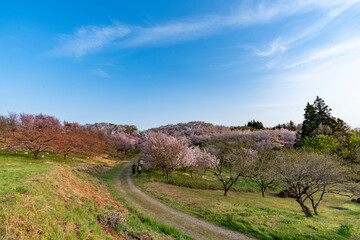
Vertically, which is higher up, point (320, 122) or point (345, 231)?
point (320, 122)

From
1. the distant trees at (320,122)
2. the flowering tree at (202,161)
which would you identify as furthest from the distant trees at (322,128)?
the flowering tree at (202,161)

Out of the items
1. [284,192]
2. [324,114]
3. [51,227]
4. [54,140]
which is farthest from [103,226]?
[324,114]

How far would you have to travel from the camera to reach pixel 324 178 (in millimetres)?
16797

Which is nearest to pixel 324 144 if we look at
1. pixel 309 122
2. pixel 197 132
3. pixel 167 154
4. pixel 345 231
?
pixel 309 122

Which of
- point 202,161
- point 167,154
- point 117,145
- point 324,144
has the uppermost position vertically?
point 324,144

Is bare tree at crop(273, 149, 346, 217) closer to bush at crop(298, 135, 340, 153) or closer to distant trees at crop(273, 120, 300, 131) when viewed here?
bush at crop(298, 135, 340, 153)

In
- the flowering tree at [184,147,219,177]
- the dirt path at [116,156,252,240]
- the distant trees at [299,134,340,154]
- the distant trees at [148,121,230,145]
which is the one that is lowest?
the dirt path at [116,156,252,240]

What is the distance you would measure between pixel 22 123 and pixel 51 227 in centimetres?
5203

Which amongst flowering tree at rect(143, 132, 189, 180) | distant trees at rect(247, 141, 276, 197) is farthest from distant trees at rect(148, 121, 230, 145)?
distant trees at rect(247, 141, 276, 197)

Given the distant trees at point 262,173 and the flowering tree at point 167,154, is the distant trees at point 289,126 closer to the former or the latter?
the distant trees at point 262,173

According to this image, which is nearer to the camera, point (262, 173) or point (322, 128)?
point (262, 173)

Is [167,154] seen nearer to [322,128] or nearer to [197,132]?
[322,128]

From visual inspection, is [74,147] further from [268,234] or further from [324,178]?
[324,178]

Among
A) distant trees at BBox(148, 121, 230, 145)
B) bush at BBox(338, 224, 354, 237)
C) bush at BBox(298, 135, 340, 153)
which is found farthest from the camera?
distant trees at BBox(148, 121, 230, 145)
